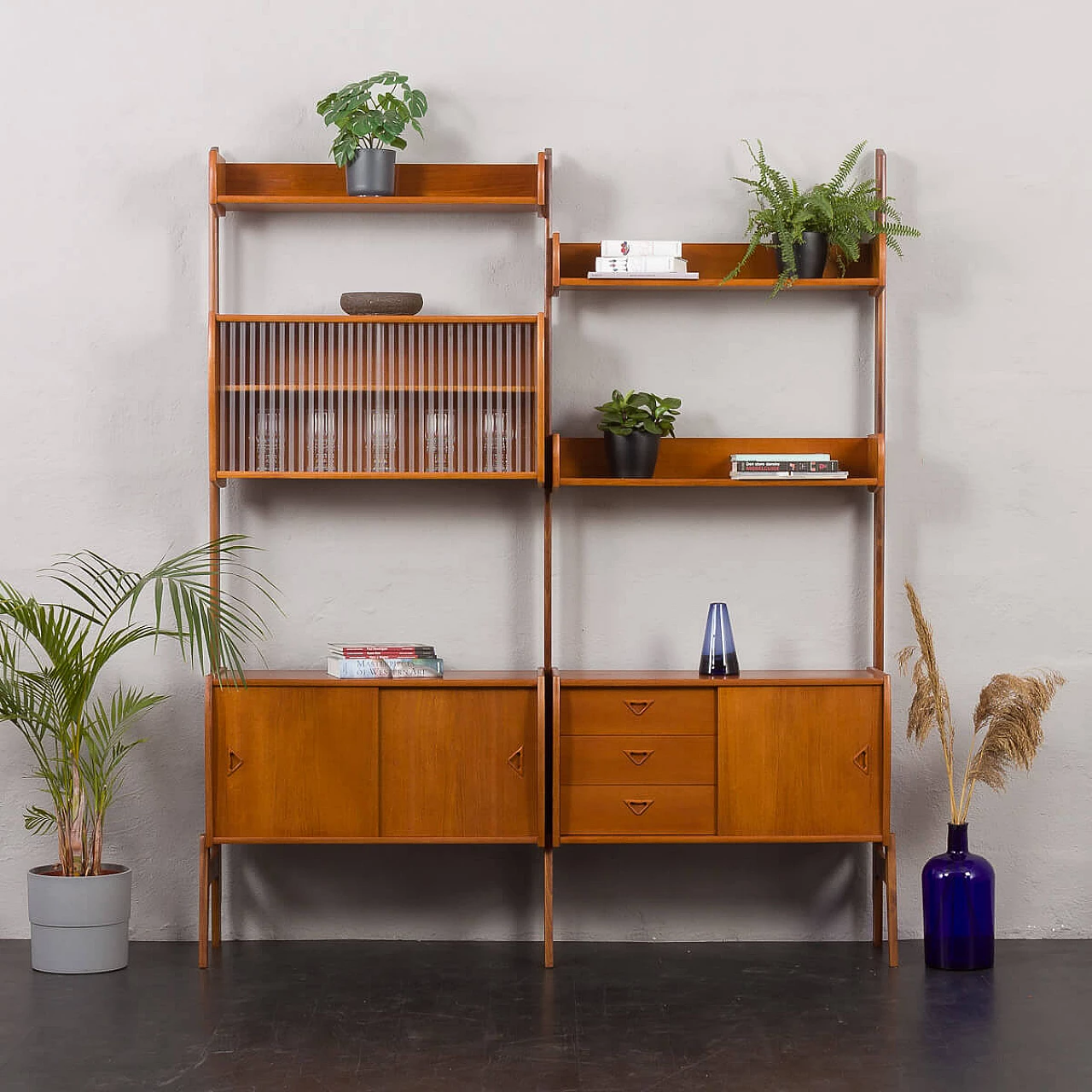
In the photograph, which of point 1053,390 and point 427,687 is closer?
point 427,687

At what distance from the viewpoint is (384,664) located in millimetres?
3852

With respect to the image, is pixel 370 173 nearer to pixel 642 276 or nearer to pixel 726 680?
pixel 642 276

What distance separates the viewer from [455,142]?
415 centimetres

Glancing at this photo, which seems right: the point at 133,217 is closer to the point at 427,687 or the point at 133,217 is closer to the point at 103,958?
the point at 427,687

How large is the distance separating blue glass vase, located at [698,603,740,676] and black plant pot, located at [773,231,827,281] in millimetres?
1034

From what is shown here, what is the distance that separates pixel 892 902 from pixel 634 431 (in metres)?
1.56

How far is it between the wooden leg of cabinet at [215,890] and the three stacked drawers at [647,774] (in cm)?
110

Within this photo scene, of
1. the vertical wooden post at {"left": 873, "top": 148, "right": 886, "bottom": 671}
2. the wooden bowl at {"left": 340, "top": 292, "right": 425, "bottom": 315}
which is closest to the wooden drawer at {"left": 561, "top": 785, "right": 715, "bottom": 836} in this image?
the vertical wooden post at {"left": 873, "top": 148, "right": 886, "bottom": 671}

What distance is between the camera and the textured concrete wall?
414cm

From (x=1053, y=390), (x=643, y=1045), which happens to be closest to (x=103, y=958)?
(x=643, y=1045)

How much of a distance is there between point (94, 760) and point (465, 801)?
3.54 feet

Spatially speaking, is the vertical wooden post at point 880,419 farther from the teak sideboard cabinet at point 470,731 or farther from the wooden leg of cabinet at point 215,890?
the wooden leg of cabinet at point 215,890

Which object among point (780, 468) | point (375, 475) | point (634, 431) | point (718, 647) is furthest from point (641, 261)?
point (718, 647)

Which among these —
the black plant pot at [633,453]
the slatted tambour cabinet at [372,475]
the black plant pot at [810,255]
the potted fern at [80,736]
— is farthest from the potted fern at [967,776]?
the potted fern at [80,736]
